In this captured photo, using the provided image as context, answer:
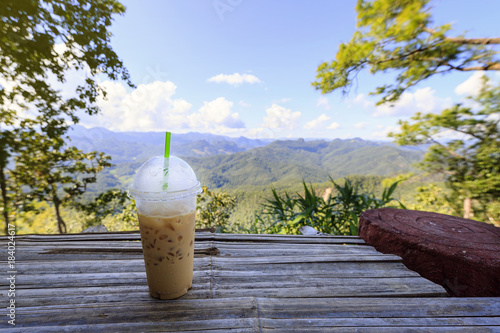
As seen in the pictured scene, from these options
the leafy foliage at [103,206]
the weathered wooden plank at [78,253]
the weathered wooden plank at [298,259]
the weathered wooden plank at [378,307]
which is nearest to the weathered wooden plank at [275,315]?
the weathered wooden plank at [378,307]

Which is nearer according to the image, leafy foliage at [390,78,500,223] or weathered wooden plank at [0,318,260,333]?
weathered wooden plank at [0,318,260,333]

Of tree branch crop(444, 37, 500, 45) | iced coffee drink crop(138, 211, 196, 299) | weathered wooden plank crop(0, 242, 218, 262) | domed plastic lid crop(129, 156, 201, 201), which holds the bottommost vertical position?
weathered wooden plank crop(0, 242, 218, 262)

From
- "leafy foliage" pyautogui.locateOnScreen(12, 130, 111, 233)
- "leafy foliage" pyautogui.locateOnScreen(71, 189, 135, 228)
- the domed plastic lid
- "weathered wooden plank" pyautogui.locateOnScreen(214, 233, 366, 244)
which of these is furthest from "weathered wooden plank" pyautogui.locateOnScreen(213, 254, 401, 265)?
"leafy foliage" pyautogui.locateOnScreen(71, 189, 135, 228)

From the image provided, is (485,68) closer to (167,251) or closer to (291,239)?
(291,239)

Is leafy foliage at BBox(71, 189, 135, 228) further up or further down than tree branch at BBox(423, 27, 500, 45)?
further down

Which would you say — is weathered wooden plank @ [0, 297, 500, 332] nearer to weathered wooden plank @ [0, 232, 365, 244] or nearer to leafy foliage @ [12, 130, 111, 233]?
weathered wooden plank @ [0, 232, 365, 244]

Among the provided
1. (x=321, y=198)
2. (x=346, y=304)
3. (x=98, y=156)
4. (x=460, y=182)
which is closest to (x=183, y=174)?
(x=346, y=304)
